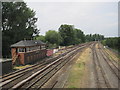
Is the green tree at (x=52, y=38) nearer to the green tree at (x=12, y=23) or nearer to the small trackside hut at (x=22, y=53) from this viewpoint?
the green tree at (x=12, y=23)

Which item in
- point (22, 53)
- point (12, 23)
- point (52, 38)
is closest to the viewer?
point (22, 53)

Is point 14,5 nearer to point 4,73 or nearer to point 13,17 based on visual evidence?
point 13,17

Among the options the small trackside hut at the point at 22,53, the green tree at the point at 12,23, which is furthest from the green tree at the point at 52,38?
the small trackside hut at the point at 22,53

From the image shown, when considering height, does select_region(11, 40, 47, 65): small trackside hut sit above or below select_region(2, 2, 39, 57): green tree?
below

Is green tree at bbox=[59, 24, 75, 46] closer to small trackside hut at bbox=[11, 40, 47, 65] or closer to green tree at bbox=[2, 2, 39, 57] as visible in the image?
green tree at bbox=[2, 2, 39, 57]

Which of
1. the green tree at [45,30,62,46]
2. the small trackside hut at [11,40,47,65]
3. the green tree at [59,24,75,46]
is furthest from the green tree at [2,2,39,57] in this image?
the green tree at [59,24,75,46]

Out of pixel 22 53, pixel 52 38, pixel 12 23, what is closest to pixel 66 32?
pixel 52 38

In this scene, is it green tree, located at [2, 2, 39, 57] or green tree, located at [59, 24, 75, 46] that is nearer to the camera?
green tree, located at [2, 2, 39, 57]

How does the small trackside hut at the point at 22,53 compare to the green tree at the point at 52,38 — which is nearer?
the small trackside hut at the point at 22,53

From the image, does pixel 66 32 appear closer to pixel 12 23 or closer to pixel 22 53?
pixel 12 23

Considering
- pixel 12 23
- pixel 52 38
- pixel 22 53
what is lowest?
pixel 22 53

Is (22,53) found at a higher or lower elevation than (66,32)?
lower

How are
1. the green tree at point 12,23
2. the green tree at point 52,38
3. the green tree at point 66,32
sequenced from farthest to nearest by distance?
1. the green tree at point 66,32
2. the green tree at point 52,38
3. the green tree at point 12,23

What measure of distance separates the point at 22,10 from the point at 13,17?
12.9 ft
